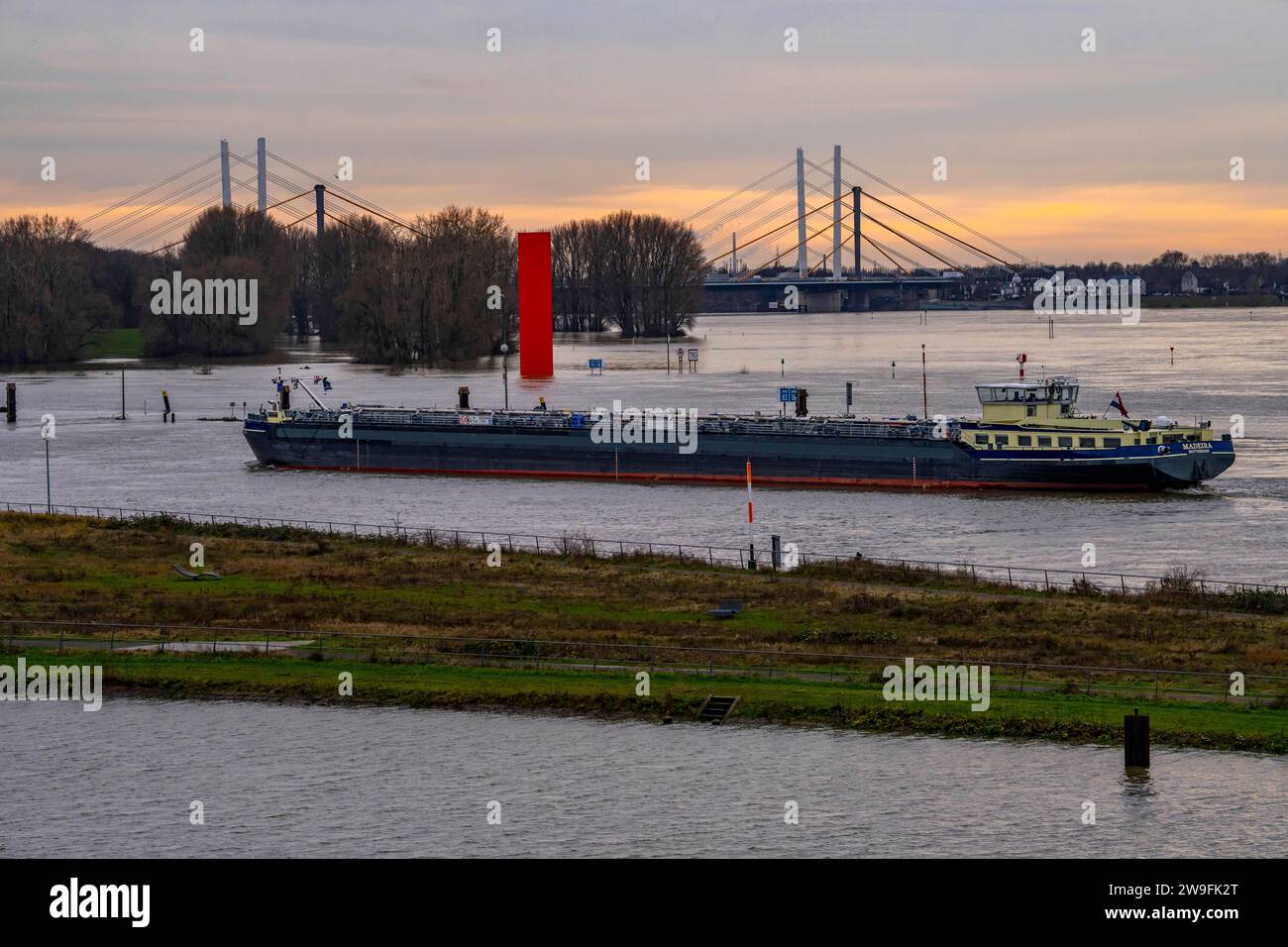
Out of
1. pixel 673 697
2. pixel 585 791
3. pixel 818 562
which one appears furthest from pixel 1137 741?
pixel 818 562

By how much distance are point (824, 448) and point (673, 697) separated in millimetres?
45781

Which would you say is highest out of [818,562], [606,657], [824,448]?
[824,448]

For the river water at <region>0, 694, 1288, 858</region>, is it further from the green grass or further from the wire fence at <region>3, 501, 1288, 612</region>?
the wire fence at <region>3, 501, 1288, 612</region>

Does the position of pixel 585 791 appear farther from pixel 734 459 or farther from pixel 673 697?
pixel 734 459

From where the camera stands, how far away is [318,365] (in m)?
186

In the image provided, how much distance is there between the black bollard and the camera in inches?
1260

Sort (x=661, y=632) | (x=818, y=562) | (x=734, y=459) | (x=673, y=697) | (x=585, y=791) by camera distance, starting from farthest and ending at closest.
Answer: (x=734, y=459) < (x=818, y=562) < (x=661, y=632) < (x=673, y=697) < (x=585, y=791)

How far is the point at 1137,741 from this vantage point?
3200 cm

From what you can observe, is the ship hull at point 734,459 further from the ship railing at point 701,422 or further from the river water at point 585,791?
the river water at point 585,791

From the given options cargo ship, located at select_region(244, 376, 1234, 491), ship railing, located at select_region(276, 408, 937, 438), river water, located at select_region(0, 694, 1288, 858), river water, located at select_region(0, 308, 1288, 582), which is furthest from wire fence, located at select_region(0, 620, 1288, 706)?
ship railing, located at select_region(276, 408, 937, 438)

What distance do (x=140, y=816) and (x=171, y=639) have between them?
43.4ft

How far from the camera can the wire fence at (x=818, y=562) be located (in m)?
48.6
